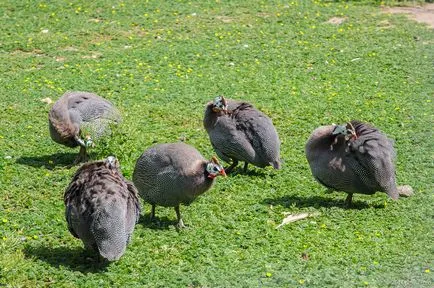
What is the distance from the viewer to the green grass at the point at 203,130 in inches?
281

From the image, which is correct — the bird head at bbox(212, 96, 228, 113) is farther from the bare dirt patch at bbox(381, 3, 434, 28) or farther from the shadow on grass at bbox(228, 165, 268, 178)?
the bare dirt patch at bbox(381, 3, 434, 28)

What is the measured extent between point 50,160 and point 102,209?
9.96 ft

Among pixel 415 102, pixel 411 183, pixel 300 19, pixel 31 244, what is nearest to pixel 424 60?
pixel 415 102

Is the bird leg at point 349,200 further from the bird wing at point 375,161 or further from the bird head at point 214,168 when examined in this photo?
the bird head at point 214,168

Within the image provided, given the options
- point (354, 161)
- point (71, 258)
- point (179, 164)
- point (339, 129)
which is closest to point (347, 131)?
point (339, 129)

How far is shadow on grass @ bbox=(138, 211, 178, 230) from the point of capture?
8016 millimetres

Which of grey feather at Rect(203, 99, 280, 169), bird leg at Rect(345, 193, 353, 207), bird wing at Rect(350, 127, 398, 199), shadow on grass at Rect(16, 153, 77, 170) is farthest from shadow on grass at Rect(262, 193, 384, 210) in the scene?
shadow on grass at Rect(16, 153, 77, 170)

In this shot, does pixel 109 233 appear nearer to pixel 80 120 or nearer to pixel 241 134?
pixel 241 134

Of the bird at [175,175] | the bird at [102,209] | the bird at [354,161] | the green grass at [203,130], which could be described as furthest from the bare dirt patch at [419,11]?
the bird at [102,209]

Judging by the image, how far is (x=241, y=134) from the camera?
9359 millimetres

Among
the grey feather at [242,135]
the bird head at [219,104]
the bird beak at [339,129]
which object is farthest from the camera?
the bird head at [219,104]

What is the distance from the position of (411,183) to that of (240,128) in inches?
75.5

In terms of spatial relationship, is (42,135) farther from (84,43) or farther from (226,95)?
(84,43)

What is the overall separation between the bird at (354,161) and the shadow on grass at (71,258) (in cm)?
255
